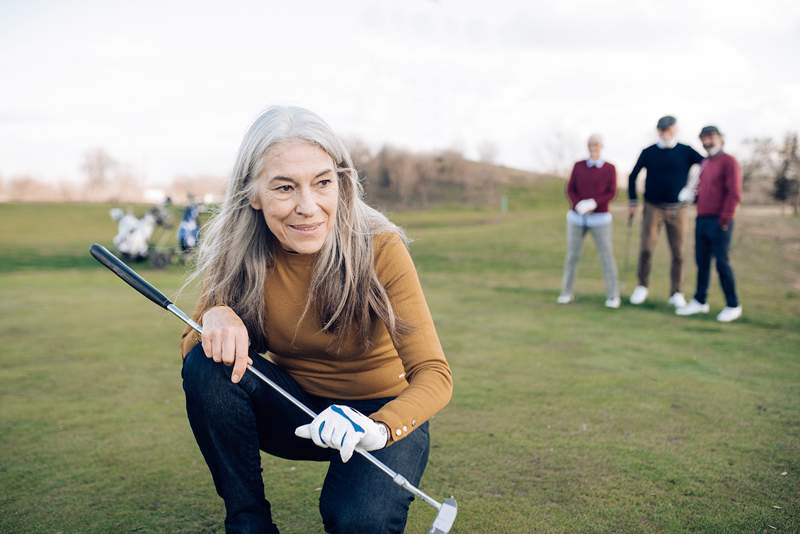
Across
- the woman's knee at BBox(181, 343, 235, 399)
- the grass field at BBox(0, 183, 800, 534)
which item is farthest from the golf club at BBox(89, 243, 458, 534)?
the grass field at BBox(0, 183, 800, 534)

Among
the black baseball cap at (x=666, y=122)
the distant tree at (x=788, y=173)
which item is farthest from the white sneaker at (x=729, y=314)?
the distant tree at (x=788, y=173)

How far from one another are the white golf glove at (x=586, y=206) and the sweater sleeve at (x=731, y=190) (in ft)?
5.48

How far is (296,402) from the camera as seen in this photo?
8.46 ft

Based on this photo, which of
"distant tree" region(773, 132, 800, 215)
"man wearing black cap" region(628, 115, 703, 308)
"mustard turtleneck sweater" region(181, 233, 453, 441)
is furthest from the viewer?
"distant tree" region(773, 132, 800, 215)

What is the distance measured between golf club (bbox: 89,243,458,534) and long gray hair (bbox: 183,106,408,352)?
17cm

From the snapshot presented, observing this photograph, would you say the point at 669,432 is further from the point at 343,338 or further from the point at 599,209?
the point at 599,209

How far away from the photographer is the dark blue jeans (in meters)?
2.53

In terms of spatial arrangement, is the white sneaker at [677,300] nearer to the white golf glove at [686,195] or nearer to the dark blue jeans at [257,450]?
the white golf glove at [686,195]

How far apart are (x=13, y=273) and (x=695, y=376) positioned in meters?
16.8

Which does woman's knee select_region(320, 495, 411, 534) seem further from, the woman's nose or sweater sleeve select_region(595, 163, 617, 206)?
sweater sleeve select_region(595, 163, 617, 206)

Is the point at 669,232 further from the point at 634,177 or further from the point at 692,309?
the point at 692,309

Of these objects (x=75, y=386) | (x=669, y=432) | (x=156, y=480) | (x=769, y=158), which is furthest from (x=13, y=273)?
(x=769, y=158)

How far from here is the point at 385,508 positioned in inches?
98.3

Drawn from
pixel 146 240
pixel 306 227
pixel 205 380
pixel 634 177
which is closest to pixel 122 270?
pixel 205 380
